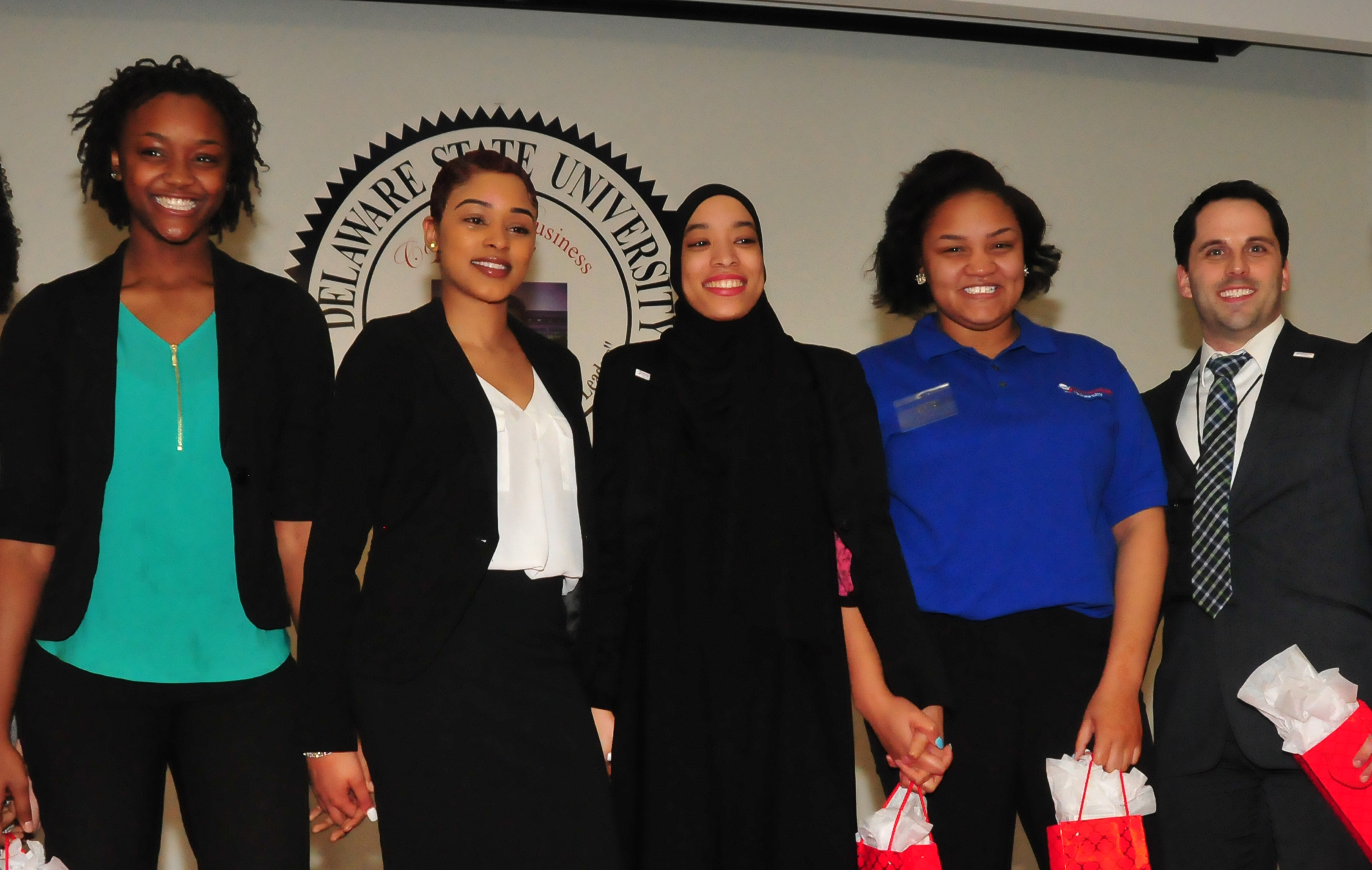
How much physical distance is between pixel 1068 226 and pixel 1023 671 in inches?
111

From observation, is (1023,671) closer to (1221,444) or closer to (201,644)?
(1221,444)

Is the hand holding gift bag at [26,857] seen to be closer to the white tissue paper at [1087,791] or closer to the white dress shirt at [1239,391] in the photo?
the white tissue paper at [1087,791]

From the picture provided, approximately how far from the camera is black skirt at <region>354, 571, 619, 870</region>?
1.95 meters

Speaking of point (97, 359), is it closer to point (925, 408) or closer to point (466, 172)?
point (466, 172)

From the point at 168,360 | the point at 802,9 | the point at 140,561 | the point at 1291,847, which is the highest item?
the point at 802,9

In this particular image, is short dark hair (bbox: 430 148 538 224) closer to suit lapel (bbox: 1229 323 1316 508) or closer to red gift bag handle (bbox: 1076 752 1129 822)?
red gift bag handle (bbox: 1076 752 1129 822)

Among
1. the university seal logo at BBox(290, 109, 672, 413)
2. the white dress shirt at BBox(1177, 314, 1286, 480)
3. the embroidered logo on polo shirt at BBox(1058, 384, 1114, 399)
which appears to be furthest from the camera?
the university seal logo at BBox(290, 109, 672, 413)

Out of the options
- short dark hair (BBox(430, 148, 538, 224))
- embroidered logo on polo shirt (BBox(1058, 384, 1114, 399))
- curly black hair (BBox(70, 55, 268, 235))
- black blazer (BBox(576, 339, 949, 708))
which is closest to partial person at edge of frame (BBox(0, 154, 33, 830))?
curly black hair (BBox(70, 55, 268, 235))

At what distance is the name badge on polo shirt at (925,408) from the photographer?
7.95 feet

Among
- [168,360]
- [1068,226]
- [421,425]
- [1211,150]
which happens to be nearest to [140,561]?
[168,360]

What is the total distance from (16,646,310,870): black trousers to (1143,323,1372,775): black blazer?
1758 millimetres

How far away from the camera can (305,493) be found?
2.11m

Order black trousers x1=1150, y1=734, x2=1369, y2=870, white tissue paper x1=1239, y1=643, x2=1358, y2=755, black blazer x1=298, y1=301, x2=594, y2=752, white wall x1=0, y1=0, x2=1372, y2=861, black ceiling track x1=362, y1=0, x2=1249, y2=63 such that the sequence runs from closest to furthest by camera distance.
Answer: black blazer x1=298, y1=301, x2=594, y2=752 → white tissue paper x1=1239, y1=643, x2=1358, y2=755 → black trousers x1=1150, y1=734, x2=1369, y2=870 → white wall x1=0, y1=0, x2=1372, y2=861 → black ceiling track x1=362, y1=0, x2=1249, y2=63

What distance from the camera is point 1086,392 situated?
246cm
